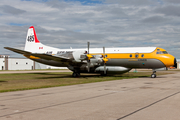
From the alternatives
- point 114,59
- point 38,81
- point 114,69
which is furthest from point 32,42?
point 114,69

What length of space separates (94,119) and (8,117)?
125 inches

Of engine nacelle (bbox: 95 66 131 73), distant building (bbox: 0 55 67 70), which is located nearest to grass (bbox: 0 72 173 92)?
engine nacelle (bbox: 95 66 131 73)

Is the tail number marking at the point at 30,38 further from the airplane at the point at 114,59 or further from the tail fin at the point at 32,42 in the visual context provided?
the airplane at the point at 114,59

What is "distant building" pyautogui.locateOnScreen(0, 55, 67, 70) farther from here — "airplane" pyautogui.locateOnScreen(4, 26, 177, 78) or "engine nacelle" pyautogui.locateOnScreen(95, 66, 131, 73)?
"engine nacelle" pyautogui.locateOnScreen(95, 66, 131, 73)

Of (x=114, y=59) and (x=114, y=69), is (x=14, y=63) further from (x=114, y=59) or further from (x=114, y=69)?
(x=114, y=69)

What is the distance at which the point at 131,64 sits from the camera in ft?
97.7

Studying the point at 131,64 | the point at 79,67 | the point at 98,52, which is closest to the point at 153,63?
the point at 131,64

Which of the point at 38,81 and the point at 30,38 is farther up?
the point at 30,38

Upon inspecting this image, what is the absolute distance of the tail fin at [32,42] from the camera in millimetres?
37134

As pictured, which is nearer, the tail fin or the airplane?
the airplane

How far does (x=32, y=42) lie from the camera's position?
37.5 meters

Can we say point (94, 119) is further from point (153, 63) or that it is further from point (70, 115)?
point (153, 63)

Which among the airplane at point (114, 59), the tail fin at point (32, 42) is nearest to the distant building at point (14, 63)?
the tail fin at point (32, 42)

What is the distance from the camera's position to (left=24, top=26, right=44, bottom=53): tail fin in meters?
37.1
